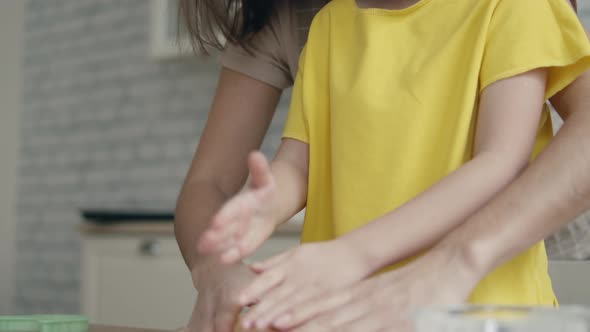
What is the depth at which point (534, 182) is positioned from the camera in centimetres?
79

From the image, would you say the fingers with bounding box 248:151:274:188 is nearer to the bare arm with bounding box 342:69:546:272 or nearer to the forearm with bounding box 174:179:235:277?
the bare arm with bounding box 342:69:546:272

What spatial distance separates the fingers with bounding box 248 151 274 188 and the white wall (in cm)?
379

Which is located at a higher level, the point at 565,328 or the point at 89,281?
the point at 565,328

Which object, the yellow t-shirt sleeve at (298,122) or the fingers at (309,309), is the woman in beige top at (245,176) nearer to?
the fingers at (309,309)

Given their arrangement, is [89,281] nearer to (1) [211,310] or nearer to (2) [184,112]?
(2) [184,112]

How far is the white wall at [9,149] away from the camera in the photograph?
4180 mm

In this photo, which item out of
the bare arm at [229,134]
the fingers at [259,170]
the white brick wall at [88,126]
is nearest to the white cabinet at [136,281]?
the white brick wall at [88,126]

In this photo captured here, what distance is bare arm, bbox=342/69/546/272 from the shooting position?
79 centimetres

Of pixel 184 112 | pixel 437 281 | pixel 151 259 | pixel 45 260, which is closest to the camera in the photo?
pixel 437 281

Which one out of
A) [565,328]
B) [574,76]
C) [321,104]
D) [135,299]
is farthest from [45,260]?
[565,328]

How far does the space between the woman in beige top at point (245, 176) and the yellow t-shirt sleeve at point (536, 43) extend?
33 millimetres

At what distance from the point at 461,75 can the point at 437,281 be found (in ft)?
0.93

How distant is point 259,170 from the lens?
65 cm

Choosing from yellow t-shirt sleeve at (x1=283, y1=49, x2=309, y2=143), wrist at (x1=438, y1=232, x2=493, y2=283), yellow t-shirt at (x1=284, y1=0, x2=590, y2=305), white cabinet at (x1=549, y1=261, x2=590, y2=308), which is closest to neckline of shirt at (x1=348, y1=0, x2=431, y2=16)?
yellow t-shirt at (x1=284, y1=0, x2=590, y2=305)
